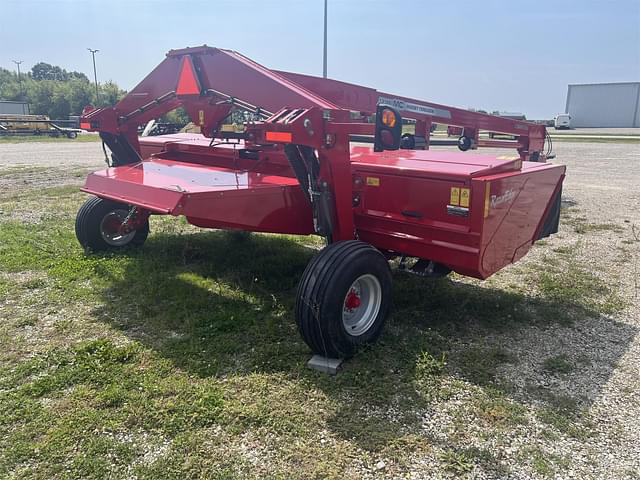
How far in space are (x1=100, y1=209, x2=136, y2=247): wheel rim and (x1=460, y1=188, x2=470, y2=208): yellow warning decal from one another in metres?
3.43

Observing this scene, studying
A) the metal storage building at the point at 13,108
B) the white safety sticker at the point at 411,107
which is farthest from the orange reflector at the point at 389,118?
the metal storage building at the point at 13,108

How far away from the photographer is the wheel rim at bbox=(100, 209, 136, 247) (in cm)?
512

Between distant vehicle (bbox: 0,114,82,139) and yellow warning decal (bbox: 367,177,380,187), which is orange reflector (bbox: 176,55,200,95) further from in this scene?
distant vehicle (bbox: 0,114,82,139)

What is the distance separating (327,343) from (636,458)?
1.59 meters

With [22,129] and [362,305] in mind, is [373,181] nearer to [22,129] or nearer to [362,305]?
[362,305]

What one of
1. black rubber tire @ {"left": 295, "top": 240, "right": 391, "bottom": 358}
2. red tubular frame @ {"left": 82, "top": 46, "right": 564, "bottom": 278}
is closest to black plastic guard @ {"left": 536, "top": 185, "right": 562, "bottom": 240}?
red tubular frame @ {"left": 82, "top": 46, "right": 564, "bottom": 278}

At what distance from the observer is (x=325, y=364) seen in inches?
121

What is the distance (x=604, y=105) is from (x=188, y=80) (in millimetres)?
64068

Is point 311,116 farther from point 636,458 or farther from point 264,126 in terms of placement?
point 636,458

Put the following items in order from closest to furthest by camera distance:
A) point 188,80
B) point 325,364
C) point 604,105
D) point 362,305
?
1. point 325,364
2. point 362,305
3. point 188,80
4. point 604,105

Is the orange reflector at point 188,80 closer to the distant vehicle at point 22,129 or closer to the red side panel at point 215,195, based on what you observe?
the red side panel at point 215,195

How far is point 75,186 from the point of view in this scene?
9844 mm

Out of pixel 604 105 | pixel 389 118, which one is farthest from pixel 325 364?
pixel 604 105

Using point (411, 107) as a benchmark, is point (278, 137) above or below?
below
